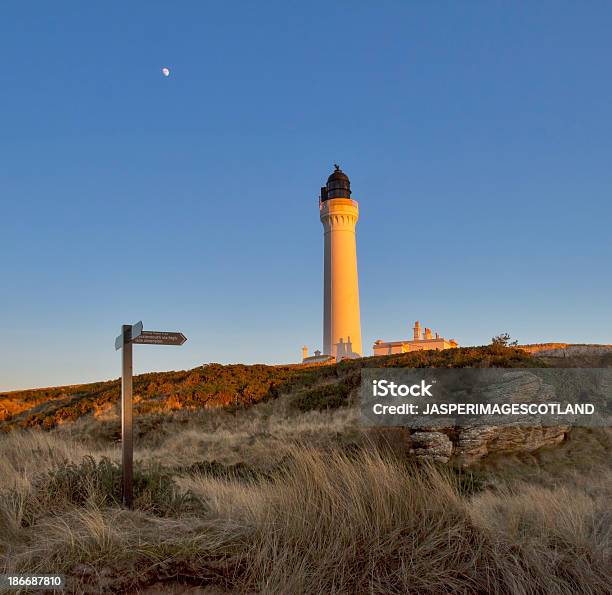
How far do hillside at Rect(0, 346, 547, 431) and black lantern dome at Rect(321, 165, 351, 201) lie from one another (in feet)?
65.9

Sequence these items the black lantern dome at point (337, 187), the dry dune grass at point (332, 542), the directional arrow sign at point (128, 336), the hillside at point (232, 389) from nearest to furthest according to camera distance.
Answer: the dry dune grass at point (332, 542) → the directional arrow sign at point (128, 336) → the hillside at point (232, 389) → the black lantern dome at point (337, 187)

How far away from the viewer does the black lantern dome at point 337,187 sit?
144 ft

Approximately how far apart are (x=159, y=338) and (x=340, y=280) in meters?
35.6

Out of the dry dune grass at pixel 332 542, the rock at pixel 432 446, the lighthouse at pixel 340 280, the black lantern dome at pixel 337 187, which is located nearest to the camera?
the dry dune grass at pixel 332 542

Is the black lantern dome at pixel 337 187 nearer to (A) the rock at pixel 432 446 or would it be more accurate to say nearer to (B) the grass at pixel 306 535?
(A) the rock at pixel 432 446

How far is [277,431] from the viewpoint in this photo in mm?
17250

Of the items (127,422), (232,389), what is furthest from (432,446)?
(232,389)

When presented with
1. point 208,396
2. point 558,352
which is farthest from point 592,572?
point 558,352

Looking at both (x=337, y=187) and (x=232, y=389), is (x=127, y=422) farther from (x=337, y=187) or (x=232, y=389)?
(x=337, y=187)

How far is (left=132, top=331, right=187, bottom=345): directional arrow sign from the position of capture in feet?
21.7

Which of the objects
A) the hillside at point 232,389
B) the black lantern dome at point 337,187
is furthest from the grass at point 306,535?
the black lantern dome at point 337,187

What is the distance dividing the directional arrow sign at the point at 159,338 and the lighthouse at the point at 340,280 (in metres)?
34.4

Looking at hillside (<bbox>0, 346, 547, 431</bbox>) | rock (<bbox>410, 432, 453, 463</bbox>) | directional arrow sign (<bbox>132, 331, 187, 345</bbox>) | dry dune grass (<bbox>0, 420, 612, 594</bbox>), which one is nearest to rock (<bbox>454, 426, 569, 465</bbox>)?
rock (<bbox>410, 432, 453, 463</bbox>)

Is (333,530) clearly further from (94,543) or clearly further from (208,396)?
(208,396)
